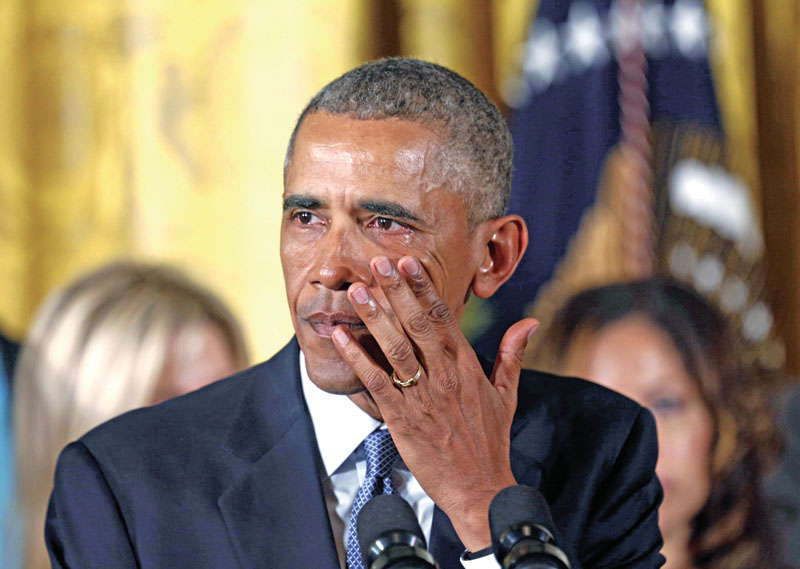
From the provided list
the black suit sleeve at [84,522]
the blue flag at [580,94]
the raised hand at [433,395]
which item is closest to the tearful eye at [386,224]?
the raised hand at [433,395]

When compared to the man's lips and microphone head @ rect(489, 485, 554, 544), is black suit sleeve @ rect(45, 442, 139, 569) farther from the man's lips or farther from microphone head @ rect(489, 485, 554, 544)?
microphone head @ rect(489, 485, 554, 544)

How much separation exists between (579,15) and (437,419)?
2.16 meters

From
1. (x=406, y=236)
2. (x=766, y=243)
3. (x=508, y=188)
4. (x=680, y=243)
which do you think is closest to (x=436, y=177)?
Result: (x=406, y=236)

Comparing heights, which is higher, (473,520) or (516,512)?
(516,512)

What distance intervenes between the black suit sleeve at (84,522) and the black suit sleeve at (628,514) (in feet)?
2.59

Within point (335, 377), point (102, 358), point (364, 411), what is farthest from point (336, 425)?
point (102, 358)

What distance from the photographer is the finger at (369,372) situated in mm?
1350

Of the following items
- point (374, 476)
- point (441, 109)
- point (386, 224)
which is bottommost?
point (374, 476)

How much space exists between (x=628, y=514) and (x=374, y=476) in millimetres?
497

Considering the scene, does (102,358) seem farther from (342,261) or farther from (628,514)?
(628,514)

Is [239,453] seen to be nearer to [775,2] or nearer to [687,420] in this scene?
[687,420]

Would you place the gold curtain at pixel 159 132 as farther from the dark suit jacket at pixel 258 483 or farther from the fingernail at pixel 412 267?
the fingernail at pixel 412 267

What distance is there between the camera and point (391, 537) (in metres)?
0.97

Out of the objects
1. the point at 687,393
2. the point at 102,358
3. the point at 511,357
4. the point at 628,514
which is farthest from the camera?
the point at 687,393
